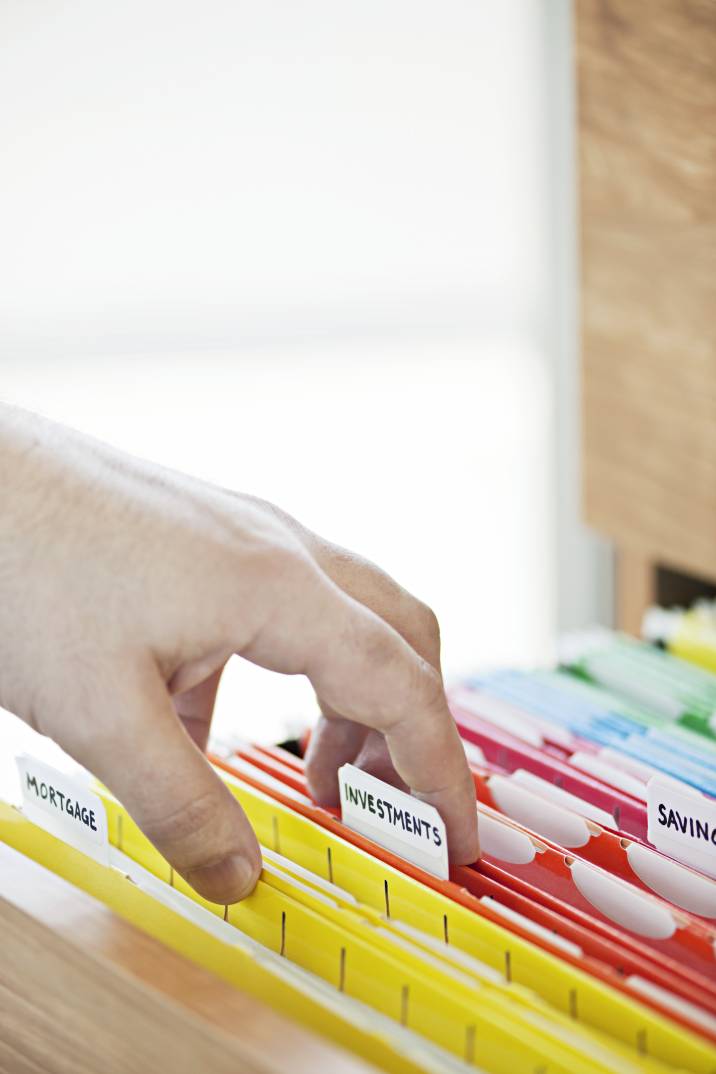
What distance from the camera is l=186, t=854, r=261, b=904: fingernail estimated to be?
57cm

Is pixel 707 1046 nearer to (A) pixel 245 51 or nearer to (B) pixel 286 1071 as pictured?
(B) pixel 286 1071

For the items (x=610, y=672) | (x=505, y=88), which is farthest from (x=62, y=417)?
(x=610, y=672)

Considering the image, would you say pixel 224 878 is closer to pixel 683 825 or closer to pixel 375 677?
pixel 375 677

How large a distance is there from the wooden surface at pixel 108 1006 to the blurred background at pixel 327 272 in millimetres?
1328

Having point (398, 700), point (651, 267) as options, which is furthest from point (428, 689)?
point (651, 267)

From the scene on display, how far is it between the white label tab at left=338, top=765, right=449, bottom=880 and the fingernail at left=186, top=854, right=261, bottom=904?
0.26 ft

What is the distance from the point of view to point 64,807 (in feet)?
2.11

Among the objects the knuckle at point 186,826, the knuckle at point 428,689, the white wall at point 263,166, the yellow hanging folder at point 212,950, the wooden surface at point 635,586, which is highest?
the white wall at point 263,166

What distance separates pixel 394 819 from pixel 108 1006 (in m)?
0.18

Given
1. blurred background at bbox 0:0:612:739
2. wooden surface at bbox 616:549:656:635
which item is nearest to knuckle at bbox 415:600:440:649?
wooden surface at bbox 616:549:656:635

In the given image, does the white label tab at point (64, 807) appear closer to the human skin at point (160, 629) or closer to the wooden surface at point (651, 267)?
the human skin at point (160, 629)

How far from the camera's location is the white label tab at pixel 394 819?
1.96 ft

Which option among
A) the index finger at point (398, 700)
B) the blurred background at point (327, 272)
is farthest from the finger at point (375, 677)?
the blurred background at point (327, 272)

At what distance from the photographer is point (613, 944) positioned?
56 centimetres
